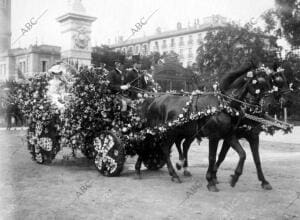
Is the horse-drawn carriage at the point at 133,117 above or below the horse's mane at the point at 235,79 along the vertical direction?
below

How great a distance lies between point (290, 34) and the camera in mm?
27000

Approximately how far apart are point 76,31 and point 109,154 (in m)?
15.1

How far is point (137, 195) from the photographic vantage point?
257 inches

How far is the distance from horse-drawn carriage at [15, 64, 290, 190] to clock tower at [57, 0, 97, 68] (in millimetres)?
12366

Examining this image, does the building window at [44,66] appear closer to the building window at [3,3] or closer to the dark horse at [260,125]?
the dark horse at [260,125]

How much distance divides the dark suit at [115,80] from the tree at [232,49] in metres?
21.5

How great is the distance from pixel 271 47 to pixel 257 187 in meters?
26.3

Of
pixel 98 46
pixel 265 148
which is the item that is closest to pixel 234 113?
pixel 265 148

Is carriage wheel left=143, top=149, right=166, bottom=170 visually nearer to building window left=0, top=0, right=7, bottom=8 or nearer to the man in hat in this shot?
the man in hat

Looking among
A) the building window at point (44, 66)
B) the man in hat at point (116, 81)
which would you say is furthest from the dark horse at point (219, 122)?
the building window at point (44, 66)

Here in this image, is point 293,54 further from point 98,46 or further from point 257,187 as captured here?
point 98,46

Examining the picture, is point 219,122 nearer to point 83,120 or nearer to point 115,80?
point 115,80

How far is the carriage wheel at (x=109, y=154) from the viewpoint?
806 centimetres

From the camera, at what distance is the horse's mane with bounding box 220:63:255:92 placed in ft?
23.7
